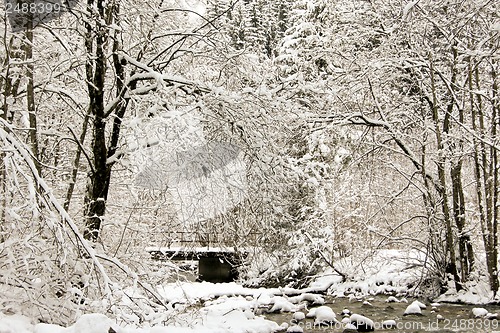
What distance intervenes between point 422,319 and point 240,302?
6.20 meters

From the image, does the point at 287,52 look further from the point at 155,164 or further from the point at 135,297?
the point at 135,297

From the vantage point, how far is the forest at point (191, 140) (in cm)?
619

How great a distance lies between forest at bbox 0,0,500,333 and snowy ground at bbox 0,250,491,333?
0.10 meters

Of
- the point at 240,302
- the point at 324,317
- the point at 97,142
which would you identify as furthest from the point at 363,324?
the point at 240,302

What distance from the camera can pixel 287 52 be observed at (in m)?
22.0

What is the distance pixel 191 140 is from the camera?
725cm

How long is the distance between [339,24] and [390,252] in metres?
6.06

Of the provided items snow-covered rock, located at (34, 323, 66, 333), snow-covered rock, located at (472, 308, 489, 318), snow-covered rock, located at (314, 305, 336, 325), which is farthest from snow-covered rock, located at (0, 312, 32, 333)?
snow-covered rock, located at (472, 308, 489, 318)

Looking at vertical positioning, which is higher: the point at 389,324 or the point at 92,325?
the point at 92,325

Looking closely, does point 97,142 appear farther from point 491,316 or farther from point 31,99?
point 491,316

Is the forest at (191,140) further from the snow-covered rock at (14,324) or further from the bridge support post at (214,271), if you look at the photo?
the bridge support post at (214,271)

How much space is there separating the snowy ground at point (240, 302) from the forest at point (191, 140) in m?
0.10

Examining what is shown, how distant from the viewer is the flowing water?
30.8 ft

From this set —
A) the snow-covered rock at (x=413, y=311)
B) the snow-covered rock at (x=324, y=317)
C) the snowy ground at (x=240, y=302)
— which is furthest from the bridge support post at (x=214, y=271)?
the snow-covered rock at (x=413, y=311)
